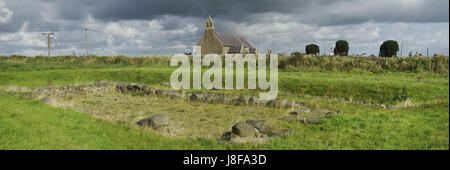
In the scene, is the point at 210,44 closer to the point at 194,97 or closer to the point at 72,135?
the point at 194,97

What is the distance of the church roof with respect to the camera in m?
66.8

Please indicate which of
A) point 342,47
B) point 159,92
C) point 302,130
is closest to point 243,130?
point 302,130

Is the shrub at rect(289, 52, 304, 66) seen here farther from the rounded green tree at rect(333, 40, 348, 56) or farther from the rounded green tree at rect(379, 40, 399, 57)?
the rounded green tree at rect(379, 40, 399, 57)

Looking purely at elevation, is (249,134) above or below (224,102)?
below

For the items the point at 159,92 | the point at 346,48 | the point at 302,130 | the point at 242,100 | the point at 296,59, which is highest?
the point at 346,48

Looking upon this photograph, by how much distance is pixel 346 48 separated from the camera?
46906 millimetres

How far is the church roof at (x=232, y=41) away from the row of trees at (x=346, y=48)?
20302mm

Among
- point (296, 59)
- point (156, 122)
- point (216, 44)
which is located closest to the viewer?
point (156, 122)

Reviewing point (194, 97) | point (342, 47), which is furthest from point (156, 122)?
point (342, 47)

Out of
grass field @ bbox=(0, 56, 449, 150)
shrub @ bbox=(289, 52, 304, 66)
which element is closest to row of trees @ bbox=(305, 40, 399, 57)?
shrub @ bbox=(289, 52, 304, 66)

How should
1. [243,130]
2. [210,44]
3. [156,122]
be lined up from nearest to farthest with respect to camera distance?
[243,130] → [156,122] → [210,44]

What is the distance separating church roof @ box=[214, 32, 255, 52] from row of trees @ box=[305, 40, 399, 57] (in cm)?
2030

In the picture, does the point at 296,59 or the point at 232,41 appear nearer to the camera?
the point at 296,59

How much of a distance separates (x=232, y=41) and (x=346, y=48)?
2943cm
